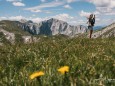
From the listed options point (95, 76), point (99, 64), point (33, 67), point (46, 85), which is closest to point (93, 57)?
point (99, 64)

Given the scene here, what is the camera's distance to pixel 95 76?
489cm

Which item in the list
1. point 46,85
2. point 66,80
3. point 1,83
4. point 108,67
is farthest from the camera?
point 108,67

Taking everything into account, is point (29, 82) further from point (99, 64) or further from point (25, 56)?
point (25, 56)

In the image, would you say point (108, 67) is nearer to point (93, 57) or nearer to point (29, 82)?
point (93, 57)

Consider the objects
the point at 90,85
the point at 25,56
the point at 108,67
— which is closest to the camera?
the point at 90,85

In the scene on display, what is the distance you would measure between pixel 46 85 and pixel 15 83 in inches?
34.2

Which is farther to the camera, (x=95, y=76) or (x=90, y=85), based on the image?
(x=95, y=76)

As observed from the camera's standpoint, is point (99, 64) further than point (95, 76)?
Yes

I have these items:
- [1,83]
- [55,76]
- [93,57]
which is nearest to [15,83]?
[1,83]

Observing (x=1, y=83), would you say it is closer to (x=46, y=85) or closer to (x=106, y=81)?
(x=46, y=85)

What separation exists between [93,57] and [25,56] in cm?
277

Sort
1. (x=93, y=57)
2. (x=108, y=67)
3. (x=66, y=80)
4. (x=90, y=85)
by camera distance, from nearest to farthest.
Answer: (x=90, y=85) → (x=66, y=80) → (x=108, y=67) → (x=93, y=57)

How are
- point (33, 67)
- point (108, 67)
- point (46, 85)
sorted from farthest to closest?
point (33, 67)
point (108, 67)
point (46, 85)

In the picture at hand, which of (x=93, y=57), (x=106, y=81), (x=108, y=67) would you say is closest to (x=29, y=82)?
(x=106, y=81)
